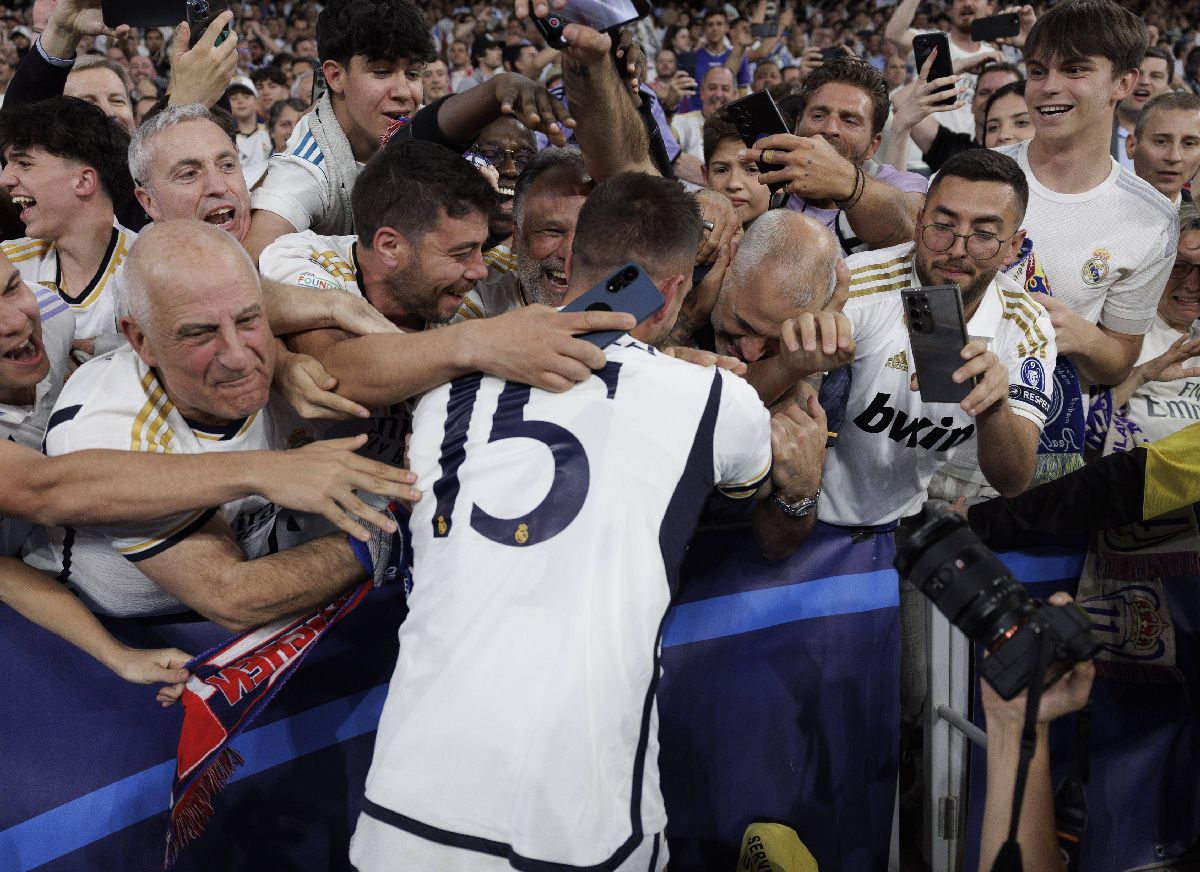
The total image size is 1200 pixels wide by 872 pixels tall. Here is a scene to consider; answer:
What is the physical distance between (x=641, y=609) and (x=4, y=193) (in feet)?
9.64

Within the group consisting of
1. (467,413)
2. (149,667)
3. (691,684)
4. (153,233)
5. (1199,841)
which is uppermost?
(153,233)

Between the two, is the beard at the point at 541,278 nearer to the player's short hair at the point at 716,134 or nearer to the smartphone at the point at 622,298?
the smartphone at the point at 622,298

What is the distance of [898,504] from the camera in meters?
3.13

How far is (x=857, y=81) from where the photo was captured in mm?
3914

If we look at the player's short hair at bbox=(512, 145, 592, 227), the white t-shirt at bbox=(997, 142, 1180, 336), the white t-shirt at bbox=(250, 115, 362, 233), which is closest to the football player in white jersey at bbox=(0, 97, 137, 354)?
the white t-shirt at bbox=(250, 115, 362, 233)

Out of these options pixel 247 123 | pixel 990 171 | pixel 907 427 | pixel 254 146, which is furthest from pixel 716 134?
pixel 247 123

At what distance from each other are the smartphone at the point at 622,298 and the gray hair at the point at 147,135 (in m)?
1.71

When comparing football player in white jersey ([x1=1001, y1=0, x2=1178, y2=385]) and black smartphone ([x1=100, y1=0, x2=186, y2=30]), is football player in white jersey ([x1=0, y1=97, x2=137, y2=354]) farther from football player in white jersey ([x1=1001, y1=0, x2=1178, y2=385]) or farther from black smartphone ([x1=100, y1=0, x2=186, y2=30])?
football player in white jersey ([x1=1001, y1=0, x2=1178, y2=385])

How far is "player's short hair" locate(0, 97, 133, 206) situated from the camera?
3262 mm

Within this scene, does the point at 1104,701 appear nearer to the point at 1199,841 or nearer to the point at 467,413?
the point at 1199,841

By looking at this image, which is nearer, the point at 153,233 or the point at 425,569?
the point at 425,569

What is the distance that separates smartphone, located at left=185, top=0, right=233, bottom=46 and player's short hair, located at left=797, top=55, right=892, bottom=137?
2060 mm

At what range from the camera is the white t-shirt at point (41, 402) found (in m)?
2.41

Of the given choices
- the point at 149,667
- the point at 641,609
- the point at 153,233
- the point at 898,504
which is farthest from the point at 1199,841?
the point at 153,233
